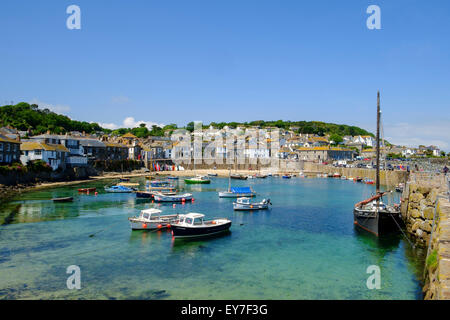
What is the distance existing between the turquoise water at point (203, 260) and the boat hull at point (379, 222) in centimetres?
110

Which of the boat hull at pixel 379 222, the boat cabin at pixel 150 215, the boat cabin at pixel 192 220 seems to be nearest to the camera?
the boat cabin at pixel 192 220

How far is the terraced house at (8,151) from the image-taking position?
215ft

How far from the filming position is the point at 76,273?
69.8 feet

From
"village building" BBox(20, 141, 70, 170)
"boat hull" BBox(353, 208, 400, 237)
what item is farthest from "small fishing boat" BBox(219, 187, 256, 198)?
"village building" BBox(20, 141, 70, 170)

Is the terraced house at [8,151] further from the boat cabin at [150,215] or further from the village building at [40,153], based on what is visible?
the boat cabin at [150,215]

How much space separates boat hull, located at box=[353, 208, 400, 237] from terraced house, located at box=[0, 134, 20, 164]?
68.1 metres

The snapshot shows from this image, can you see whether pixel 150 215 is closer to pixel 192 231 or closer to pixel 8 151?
pixel 192 231

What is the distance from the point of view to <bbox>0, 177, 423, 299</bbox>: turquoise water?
1927cm

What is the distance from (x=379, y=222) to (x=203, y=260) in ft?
58.8

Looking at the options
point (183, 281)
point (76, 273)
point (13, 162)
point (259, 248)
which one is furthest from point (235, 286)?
point (13, 162)

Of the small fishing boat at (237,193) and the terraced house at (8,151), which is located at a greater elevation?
the terraced house at (8,151)

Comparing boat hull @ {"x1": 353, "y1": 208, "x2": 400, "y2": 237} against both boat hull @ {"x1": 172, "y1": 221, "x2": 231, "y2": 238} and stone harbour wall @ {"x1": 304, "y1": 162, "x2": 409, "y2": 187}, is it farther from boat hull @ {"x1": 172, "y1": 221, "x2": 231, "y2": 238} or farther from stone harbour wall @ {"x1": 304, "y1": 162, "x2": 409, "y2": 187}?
stone harbour wall @ {"x1": 304, "y1": 162, "x2": 409, "y2": 187}

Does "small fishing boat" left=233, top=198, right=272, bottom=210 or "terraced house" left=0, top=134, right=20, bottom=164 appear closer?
"small fishing boat" left=233, top=198, right=272, bottom=210

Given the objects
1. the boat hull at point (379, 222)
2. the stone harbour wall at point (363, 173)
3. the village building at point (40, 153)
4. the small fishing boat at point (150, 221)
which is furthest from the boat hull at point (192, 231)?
the village building at point (40, 153)
